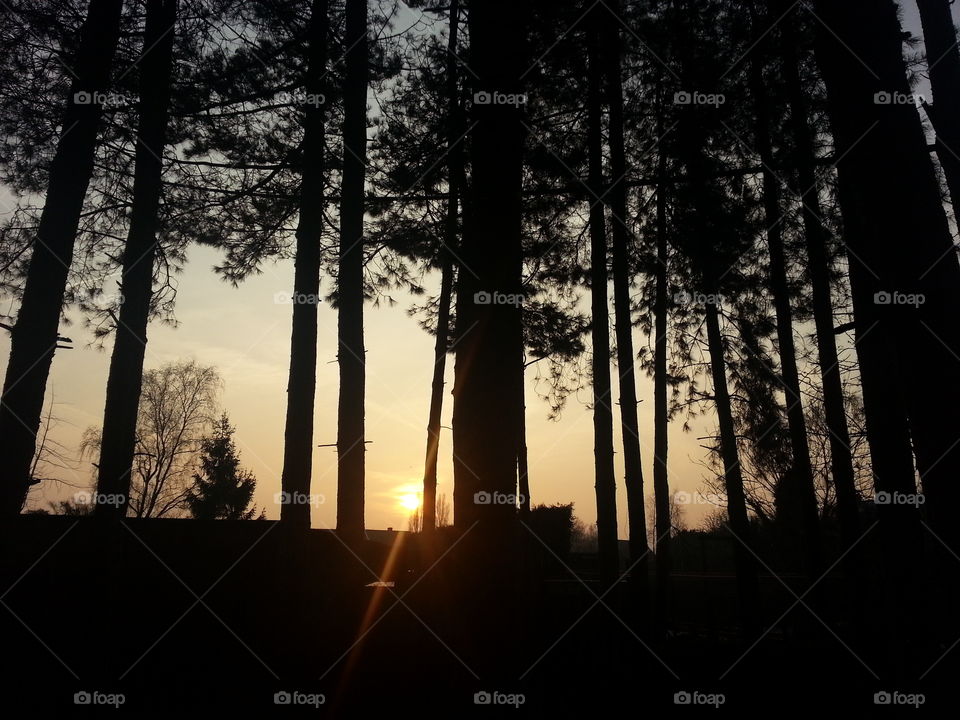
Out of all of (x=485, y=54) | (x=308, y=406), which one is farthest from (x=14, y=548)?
(x=485, y=54)

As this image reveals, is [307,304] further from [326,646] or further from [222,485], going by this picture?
[222,485]

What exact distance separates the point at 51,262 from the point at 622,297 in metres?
7.91

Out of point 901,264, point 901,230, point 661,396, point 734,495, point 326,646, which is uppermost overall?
point 661,396

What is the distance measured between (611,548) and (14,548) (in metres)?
7.93

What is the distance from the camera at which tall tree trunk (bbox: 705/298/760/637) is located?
9.73m

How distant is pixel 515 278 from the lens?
13.9 ft

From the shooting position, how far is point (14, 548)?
7.10 m

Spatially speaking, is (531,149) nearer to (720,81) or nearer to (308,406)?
(720,81)

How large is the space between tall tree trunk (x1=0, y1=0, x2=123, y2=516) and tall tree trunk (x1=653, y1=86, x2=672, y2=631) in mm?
8801

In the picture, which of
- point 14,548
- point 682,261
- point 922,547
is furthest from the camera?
A: point 682,261

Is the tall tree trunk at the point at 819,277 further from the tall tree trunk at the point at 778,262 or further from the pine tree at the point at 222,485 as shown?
the pine tree at the point at 222,485

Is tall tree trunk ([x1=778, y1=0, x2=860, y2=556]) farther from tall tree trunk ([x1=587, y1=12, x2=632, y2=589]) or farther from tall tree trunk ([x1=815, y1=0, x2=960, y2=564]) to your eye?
tall tree trunk ([x1=815, y1=0, x2=960, y2=564])

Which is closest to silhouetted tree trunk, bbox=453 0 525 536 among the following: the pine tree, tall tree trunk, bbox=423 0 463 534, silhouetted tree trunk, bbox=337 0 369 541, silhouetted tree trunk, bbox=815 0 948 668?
silhouetted tree trunk, bbox=815 0 948 668

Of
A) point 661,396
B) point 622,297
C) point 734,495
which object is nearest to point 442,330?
point 622,297
